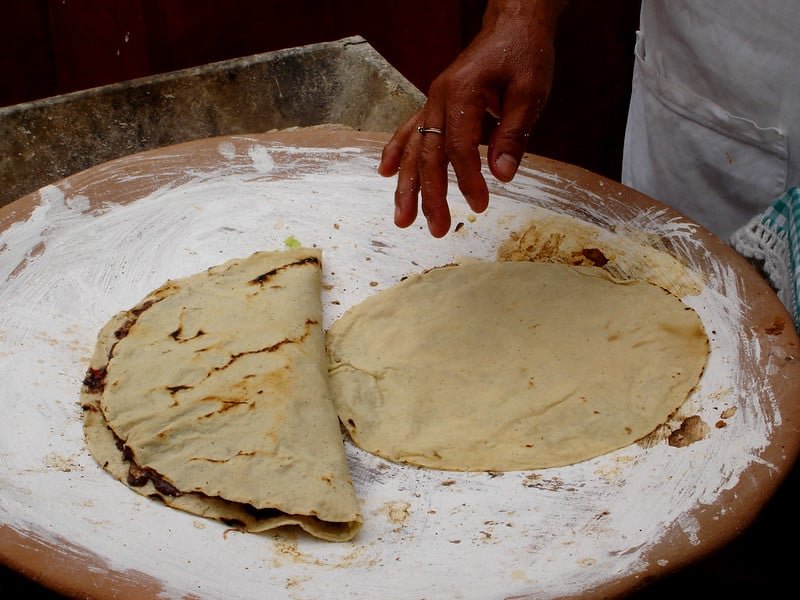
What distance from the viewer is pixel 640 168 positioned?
1.90 meters

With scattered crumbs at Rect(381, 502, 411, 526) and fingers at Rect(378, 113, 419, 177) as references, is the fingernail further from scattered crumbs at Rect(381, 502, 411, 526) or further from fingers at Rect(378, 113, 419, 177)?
scattered crumbs at Rect(381, 502, 411, 526)

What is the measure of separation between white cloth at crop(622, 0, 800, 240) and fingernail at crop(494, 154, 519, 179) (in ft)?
1.86

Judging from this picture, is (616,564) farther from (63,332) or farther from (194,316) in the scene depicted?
(63,332)

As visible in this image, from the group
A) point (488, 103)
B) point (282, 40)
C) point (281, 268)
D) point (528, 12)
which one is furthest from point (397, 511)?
point (282, 40)

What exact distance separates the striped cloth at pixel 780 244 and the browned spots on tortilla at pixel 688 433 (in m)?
0.25

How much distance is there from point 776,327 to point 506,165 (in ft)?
1.75

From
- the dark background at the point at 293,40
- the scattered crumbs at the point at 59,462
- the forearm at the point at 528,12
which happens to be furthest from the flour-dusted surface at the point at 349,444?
the dark background at the point at 293,40

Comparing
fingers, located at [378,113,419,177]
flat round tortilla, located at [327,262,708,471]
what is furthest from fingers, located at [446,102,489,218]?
flat round tortilla, located at [327,262,708,471]

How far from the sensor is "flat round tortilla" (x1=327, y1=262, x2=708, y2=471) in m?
1.25

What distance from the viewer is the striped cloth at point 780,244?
135cm

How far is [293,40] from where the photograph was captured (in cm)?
327

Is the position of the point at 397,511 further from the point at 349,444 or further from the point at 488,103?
the point at 488,103

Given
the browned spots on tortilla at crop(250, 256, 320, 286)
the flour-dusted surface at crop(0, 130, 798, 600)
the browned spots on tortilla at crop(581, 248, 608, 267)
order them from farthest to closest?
the browned spots on tortilla at crop(581, 248, 608, 267) → the browned spots on tortilla at crop(250, 256, 320, 286) → the flour-dusted surface at crop(0, 130, 798, 600)

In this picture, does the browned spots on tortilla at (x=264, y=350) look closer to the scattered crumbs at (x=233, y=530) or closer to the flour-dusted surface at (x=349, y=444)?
the flour-dusted surface at (x=349, y=444)
